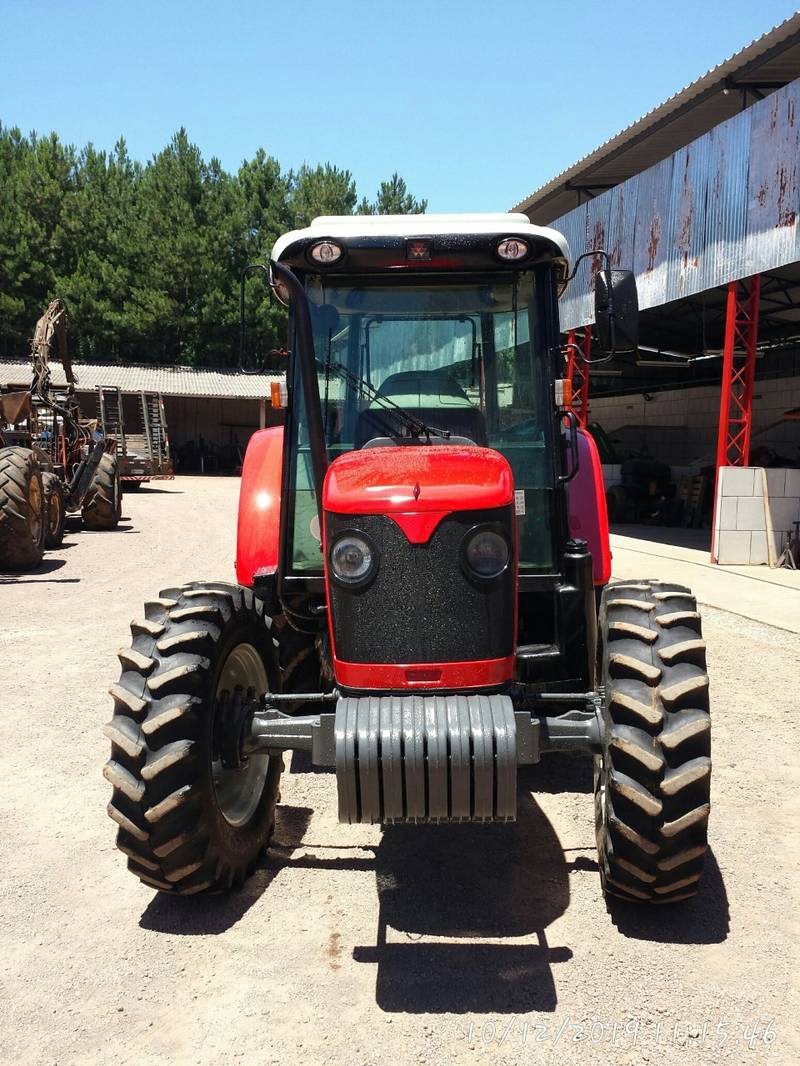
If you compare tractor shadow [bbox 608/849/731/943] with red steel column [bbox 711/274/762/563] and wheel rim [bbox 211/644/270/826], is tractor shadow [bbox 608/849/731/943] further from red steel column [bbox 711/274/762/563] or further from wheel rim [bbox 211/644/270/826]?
red steel column [bbox 711/274/762/563]

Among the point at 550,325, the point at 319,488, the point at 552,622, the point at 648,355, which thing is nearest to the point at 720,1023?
the point at 552,622

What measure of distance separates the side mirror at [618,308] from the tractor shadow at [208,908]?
2510 millimetres

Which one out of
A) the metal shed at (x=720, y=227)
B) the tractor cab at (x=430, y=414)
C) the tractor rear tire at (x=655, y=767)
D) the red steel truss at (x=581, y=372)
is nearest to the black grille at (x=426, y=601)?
the tractor cab at (x=430, y=414)

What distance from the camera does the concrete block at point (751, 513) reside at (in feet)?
41.5

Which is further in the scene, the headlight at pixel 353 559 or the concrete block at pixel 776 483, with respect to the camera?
the concrete block at pixel 776 483

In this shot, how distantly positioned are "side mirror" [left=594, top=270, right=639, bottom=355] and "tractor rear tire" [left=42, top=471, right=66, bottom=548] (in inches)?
394

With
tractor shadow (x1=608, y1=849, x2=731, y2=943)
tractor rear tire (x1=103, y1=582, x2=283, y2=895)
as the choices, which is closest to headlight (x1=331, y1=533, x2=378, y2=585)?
tractor rear tire (x1=103, y1=582, x2=283, y2=895)

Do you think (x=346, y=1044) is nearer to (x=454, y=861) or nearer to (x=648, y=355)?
(x=454, y=861)

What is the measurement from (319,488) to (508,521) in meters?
0.82

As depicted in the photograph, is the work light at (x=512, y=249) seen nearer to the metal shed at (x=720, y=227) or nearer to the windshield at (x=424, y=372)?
the windshield at (x=424, y=372)

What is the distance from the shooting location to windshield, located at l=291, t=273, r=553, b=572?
3.87m

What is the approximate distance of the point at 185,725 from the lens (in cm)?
312

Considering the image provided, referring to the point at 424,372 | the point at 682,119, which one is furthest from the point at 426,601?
the point at 682,119

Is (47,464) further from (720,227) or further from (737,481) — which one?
(720,227)
